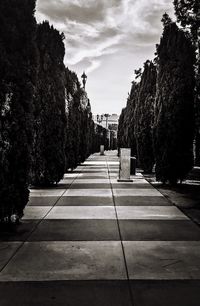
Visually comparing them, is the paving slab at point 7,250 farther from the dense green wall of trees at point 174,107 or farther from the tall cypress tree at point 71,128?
the tall cypress tree at point 71,128

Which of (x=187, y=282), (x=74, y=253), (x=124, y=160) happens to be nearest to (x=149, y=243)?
(x=74, y=253)

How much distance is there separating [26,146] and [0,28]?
2137 millimetres

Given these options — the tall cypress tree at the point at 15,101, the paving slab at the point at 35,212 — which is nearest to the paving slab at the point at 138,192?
the paving slab at the point at 35,212

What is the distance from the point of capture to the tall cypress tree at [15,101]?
6.00m

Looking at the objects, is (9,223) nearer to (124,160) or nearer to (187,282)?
(187,282)

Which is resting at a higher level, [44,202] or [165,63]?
[165,63]

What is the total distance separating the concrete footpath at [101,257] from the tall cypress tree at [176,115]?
427 cm

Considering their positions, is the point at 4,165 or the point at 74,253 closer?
the point at 74,253

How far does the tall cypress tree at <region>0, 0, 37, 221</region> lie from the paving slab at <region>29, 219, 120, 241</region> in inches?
26.4

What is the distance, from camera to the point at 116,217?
716cm

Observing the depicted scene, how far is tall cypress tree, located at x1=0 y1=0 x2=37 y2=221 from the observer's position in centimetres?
600

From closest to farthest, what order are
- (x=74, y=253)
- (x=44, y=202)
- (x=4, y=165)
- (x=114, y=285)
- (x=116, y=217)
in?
(x=114, y=285) < (x=74, y=253) < (x=4, y=165) < (x=116, y=217) < (x=44, y=202)

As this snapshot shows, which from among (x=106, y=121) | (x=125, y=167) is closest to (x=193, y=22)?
(x=125, y=167)

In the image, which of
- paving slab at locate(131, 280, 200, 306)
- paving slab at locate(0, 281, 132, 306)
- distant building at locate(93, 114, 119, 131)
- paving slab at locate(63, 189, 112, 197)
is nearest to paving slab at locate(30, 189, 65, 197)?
paving slab at locate(63, 189, 112, 197)
